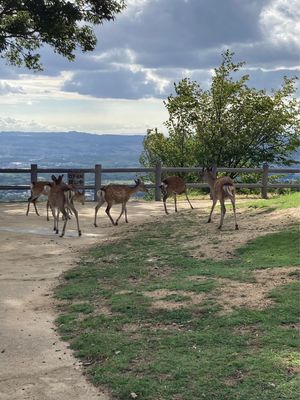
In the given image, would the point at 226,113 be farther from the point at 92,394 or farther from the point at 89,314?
the point at 92,394

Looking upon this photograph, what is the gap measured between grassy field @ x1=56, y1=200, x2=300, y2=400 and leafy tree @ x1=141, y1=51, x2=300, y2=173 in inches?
662

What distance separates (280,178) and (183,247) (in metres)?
20.2

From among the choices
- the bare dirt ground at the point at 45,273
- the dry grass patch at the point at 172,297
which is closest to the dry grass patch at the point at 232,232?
the bare dirt ground at the point at 45,273

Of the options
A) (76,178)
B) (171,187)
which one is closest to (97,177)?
(76,178)

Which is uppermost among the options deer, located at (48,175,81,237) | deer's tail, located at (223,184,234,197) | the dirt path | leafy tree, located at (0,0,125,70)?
leafy tree, located at (0,0,125,70)

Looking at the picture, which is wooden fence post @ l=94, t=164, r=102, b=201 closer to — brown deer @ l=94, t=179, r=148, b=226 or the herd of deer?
the herd of deer

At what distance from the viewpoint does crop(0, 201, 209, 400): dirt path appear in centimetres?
455

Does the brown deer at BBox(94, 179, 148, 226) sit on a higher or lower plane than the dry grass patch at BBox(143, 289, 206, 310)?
higher

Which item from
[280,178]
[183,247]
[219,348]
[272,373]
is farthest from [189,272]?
→ [280,178]

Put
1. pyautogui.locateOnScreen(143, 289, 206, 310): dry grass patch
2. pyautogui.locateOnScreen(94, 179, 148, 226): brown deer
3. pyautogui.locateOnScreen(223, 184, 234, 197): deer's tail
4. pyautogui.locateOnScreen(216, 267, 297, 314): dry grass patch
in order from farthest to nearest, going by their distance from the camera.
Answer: pyautogui.locateOnScreen(94, 179, 148, 226): brown deer < pyautogui.locateOnScreen(223, 184, 234, 197): deer's tail < pyautogui.locateOnScreen(143, 289, 206, 310): dry grass patch < pyautogui.locateOnScreen(216, 267, 297, 314): dry grass patch

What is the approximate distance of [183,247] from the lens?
33.4 ft

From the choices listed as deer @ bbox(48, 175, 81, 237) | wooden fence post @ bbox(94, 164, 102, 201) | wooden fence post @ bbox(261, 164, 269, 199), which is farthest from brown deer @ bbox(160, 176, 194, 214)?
wooden fence post @ bbox(261, 164, 269, 199)

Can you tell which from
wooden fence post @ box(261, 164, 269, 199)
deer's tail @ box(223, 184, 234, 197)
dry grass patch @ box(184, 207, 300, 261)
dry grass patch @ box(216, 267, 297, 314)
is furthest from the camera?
wooden fence post @ box(261, 164, 269, 199)

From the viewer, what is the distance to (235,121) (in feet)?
85.4
